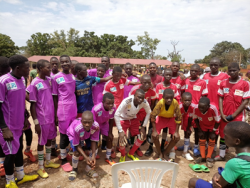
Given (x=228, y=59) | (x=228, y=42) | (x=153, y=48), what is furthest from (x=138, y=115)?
(x=228, y=42)

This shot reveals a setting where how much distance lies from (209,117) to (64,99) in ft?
10.3

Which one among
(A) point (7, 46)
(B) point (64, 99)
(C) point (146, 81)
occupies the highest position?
(A) point (7, 46)

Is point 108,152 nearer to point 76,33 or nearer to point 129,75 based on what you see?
point 129,75

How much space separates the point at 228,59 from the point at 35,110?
166 ft

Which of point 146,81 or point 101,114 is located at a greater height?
point 146,81

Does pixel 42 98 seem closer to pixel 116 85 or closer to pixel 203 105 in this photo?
pixel 116 85

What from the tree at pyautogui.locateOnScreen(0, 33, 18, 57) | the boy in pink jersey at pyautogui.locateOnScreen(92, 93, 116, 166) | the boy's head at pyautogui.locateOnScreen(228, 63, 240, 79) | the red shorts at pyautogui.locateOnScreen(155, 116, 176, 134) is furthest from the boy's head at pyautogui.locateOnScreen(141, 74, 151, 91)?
the tree at pyautogui.locateOnScreen(0, 33, 18, 57)

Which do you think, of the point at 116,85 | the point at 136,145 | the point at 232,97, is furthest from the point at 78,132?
the point at 232,97

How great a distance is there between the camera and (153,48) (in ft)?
132

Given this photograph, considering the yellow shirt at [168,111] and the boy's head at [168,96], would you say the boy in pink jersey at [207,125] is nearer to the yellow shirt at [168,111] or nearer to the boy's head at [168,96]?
the yellow shirt at [168,111]

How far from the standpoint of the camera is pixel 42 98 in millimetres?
3049

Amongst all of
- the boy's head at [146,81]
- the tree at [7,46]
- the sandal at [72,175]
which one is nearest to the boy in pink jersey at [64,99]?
the sandal at [72,175]

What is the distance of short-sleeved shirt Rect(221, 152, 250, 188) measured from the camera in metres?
1.61

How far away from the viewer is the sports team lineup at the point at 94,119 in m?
2.67
